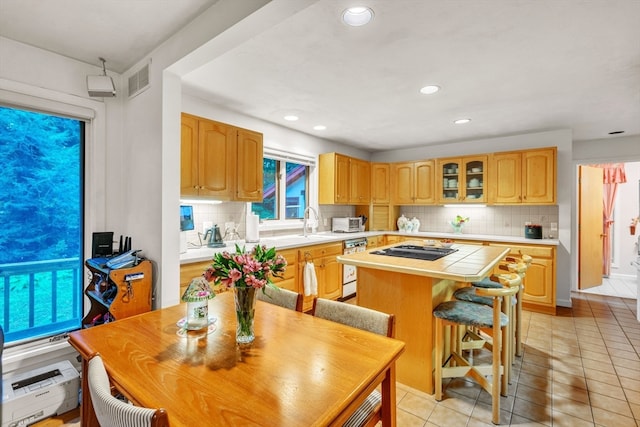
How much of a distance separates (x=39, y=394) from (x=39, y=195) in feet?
5.49

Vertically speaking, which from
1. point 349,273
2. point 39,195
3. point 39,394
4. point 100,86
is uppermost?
point 100,86

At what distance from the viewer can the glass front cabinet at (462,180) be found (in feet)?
14.9

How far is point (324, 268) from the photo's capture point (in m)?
3.80

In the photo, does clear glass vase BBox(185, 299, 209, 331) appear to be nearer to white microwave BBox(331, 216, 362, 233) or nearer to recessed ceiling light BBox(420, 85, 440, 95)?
recessed ceiling light BBox(420, 85, 440, 95)

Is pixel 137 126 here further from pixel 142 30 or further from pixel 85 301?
pixel 85 301

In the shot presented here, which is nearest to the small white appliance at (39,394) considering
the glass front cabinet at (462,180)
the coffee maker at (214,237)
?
the coffee maker at (214,237)

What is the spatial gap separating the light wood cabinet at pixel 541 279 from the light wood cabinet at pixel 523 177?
2.22 ft

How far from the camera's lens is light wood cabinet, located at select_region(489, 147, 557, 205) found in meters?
3.99

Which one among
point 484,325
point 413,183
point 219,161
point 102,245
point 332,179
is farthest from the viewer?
point 413,183

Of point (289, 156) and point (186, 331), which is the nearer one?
point (186, 331)

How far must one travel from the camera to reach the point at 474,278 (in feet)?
5.88

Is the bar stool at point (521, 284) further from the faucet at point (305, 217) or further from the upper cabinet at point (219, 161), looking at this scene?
the upper cabinet at point (219, 161)

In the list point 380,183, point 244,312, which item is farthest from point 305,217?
point 244,312

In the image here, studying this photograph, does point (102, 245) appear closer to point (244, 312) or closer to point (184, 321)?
point (184, 321)
